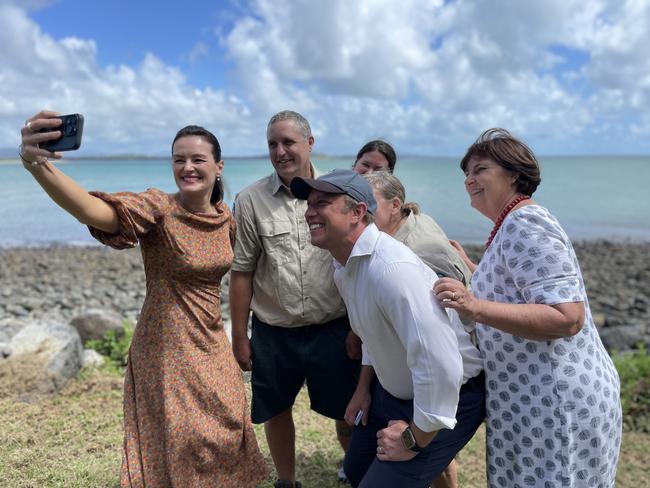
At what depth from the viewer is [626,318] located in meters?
11.5

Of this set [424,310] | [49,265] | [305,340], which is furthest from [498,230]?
[49,265]


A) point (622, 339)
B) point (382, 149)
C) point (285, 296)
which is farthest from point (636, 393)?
point (285, 296)

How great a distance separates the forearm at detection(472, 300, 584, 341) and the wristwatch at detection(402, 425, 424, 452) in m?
0.58

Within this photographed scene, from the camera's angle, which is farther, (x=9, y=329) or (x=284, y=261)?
(x=9, y=329)

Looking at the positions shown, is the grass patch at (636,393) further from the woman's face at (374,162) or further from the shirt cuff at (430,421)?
the shirt cuff at (430,421)

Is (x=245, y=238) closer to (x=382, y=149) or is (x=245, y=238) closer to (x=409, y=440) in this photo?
(x=382, y=149)

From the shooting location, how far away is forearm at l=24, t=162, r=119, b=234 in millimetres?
2453

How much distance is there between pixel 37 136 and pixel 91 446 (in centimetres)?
316

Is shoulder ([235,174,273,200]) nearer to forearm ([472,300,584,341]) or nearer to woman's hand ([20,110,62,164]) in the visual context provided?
woman's hand ([20,110,62,164])

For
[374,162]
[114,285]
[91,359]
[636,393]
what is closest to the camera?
[374,162]

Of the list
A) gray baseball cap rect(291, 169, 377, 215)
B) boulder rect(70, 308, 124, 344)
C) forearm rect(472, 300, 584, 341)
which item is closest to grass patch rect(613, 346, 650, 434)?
forearm rect(472, 300, 584, 341)

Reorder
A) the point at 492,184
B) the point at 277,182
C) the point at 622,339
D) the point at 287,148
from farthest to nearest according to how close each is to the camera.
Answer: the point at 622,339 → the point at 277,182 → the point at 287,148 → the point at 492,184

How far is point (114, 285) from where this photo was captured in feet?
47.1

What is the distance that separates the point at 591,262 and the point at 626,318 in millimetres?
7063
